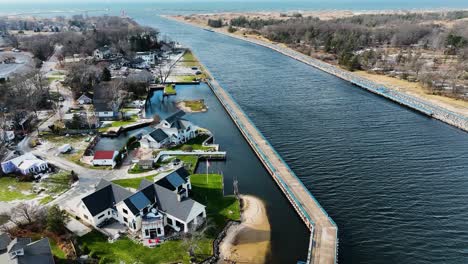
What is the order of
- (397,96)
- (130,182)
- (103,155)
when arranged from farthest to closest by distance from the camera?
(397,96) → (103,155) → (130,182)

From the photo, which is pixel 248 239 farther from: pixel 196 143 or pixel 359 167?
pixel 196 143

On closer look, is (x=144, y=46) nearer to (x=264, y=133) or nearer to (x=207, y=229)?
(x=264, y=133)

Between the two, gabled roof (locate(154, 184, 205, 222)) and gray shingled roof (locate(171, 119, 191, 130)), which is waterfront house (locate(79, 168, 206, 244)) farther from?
gray shingled roof (locate(171, 119, 191, 130))

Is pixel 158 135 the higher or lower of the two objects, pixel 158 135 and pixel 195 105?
the higher

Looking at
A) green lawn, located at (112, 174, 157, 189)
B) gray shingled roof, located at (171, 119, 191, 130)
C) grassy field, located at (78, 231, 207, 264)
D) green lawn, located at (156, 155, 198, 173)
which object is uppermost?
gray shingled roof, located at (171, 119, 191, 130)

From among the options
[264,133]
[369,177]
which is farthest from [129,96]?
[369,177]

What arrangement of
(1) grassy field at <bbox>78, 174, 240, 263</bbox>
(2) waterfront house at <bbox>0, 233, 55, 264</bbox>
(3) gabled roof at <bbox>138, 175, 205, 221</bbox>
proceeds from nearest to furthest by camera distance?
(2) waterfront house at <bbox>0, 233, 55, 264</bbox>, (1) grassy field at <bbox>78, 174, 240, 263</bbox>, (3) gabled roof at <bbox>138, 175, 205, 221</bbox>

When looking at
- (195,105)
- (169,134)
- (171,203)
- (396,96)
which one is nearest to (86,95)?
(195,105)

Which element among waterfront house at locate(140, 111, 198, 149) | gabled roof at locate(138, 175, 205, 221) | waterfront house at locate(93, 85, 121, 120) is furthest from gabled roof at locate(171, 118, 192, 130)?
gabled roof at locate(138, 175, 205, 221)
